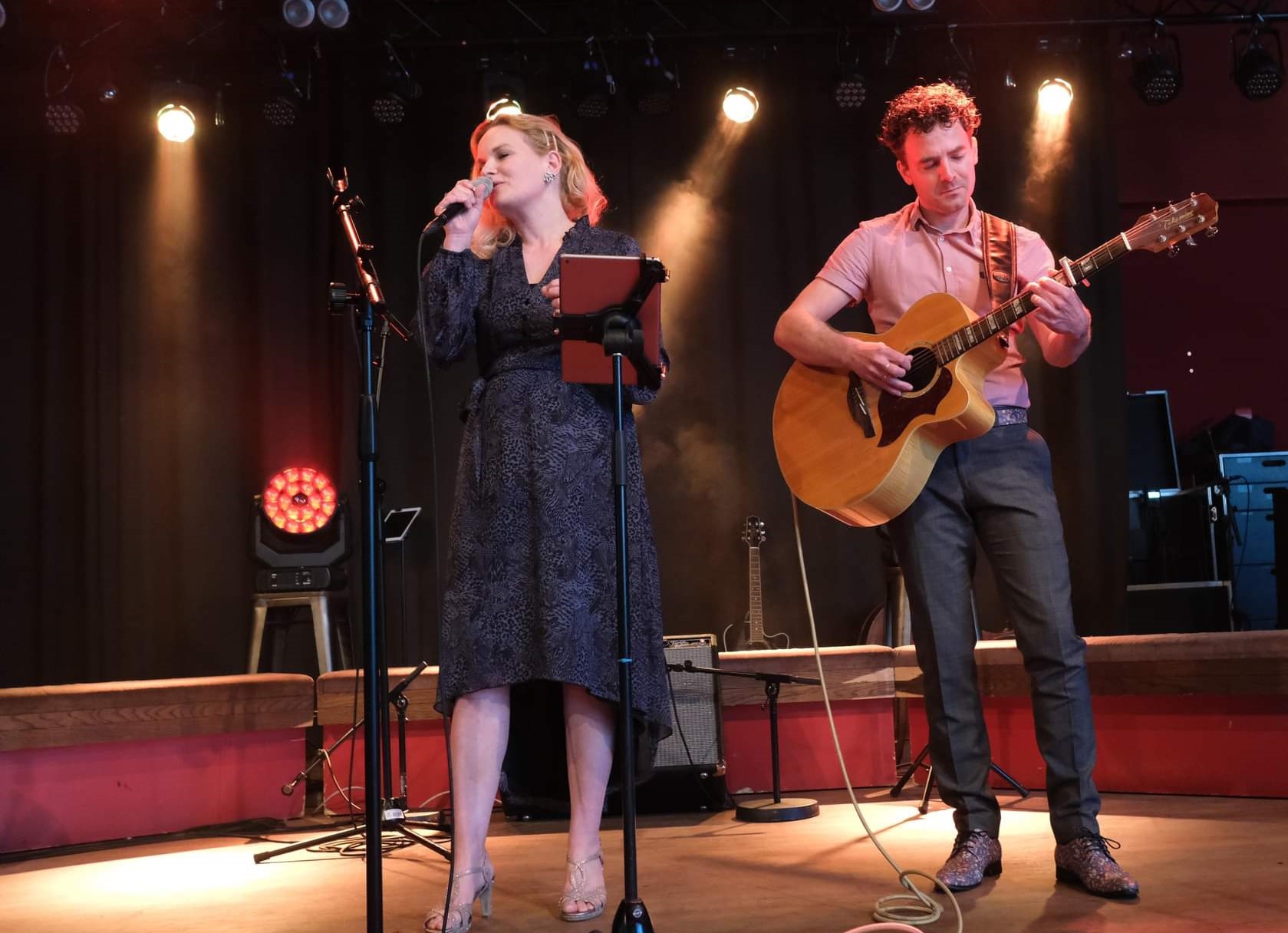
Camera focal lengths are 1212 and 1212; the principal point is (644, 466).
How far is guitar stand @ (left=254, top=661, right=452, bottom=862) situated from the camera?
3490mm

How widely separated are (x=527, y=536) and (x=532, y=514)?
5cm

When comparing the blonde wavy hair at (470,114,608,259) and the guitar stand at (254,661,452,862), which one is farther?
the guitar stand at (254,661,452,862)

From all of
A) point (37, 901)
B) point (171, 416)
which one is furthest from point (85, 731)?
point (171, 416)

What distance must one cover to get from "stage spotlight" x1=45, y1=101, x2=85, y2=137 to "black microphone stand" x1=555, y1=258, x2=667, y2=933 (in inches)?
186

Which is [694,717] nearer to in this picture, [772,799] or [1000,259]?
[772,799]

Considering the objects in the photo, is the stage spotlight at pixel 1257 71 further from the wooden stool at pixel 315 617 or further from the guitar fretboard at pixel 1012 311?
the wooden stool at pixel 315 617

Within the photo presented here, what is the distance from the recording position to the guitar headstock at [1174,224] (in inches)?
107

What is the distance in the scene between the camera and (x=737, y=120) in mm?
6363

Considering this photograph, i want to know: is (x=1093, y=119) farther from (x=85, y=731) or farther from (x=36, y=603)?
(x=36, y=603)

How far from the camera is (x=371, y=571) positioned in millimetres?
1938

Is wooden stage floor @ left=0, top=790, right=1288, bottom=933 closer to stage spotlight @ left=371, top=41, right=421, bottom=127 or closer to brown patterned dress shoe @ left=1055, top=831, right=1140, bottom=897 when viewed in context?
brown patterned dress shoe @ left=1055, top=831, right=1140, bottom=897

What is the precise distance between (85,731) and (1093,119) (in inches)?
216

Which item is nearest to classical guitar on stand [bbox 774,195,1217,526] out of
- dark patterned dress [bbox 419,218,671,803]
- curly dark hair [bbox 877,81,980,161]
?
curly dark hair [bbox 877,81,980,161]

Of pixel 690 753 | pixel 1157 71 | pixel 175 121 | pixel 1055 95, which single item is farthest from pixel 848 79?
pixel 690 753
